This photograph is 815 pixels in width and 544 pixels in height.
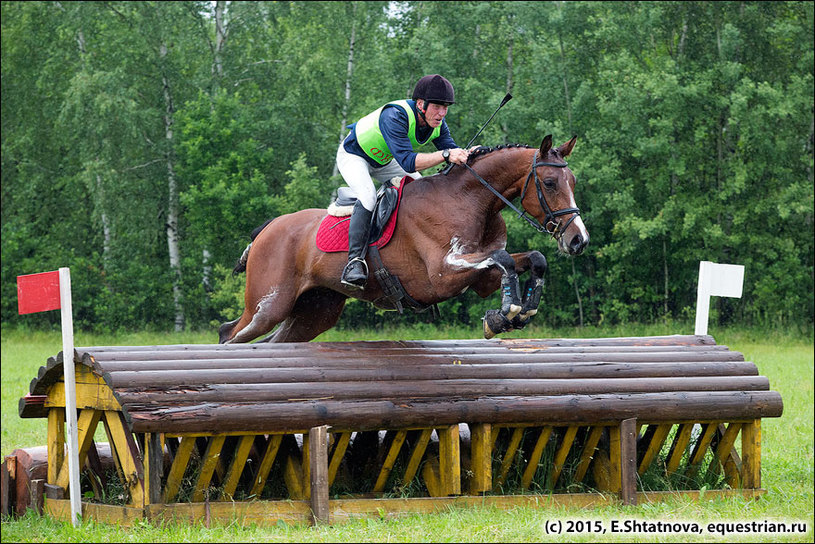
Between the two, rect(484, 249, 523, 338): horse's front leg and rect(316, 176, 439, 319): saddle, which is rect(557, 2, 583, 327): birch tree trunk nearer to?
rect(316, 176, 439, 319): saddle

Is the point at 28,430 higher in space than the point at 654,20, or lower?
lower

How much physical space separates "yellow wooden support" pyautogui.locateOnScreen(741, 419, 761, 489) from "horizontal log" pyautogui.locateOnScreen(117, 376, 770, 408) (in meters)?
0.28

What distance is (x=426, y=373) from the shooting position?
554cm

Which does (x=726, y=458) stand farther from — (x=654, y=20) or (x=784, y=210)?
(x=654, y=20)

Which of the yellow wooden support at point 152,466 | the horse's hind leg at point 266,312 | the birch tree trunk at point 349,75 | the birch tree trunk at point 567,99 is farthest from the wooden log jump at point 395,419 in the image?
the birch tree trunk at point 349,75

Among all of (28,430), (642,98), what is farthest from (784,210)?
(28,430)

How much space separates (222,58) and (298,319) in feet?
58.9

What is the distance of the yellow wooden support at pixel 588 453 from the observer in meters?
5.96

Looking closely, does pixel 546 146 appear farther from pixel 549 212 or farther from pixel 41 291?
pixel 41 291

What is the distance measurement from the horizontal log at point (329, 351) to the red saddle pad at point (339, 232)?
742 mm

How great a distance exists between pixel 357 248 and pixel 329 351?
0.78 metres

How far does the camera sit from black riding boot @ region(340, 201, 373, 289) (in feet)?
19.5

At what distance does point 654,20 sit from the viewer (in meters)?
21.5

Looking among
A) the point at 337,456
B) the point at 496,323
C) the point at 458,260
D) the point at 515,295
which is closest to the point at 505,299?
the point at 515,295
